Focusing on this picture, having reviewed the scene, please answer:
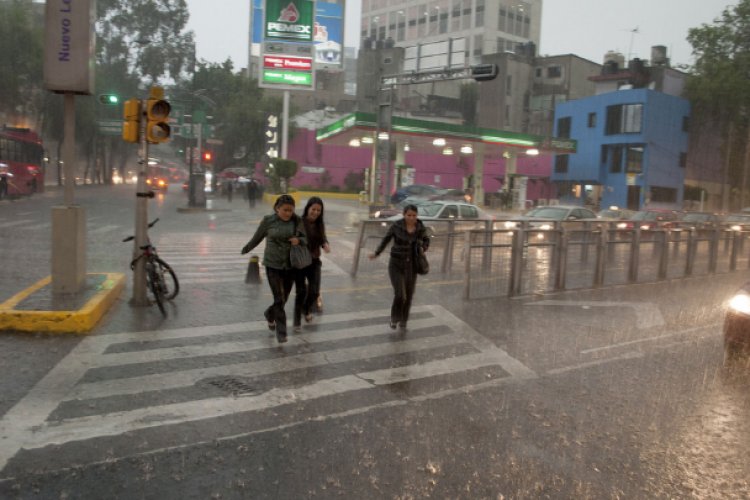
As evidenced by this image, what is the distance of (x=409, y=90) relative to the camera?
245 ft

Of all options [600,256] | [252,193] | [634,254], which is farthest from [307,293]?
[252,193]

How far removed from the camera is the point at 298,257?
7.16 metres

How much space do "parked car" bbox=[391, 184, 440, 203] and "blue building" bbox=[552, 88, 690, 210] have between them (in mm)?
16932

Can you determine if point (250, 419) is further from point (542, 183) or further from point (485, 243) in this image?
point (542, 183)

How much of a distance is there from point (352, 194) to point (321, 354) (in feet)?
144

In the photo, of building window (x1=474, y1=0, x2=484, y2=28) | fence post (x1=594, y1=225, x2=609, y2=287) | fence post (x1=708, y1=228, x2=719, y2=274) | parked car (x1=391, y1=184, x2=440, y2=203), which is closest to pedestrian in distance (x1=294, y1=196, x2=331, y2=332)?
fence post (x1=594, y1=225, x2=609, y2=287)

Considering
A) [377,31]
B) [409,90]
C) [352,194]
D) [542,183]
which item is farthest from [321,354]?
[377,31]

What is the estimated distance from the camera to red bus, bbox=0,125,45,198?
107 ft

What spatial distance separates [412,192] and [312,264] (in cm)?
3017

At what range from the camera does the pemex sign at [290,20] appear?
31891mm

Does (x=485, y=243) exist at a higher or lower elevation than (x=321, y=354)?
higher

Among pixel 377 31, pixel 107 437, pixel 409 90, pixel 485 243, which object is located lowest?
pixel 107 437

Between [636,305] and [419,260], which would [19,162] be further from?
[636,305]

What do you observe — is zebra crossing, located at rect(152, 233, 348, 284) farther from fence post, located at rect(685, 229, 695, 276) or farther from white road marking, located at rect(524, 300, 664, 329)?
fence post, located at rect(685, 229, 695, 276)
